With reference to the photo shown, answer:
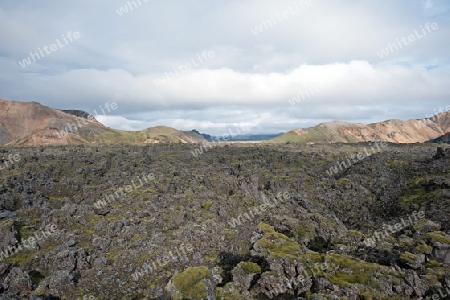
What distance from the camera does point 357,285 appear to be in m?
28.8

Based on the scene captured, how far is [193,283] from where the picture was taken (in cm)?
2922

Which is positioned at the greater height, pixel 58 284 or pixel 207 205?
pixel 58 284

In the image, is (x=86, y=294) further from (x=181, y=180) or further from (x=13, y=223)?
(x=181, y=180)

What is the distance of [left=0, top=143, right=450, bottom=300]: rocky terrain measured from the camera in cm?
3075

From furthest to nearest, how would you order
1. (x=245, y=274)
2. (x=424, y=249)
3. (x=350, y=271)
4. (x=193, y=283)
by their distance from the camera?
1. (x=424, y=249)
2. (x=245, y=274)
3. (x=350, y=271)
4. (x=193, y=283)

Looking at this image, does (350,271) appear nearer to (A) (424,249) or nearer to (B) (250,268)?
(B) (250,268)

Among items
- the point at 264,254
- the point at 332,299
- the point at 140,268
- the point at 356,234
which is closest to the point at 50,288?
the point at 140,268

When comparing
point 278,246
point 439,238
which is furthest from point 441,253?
point 278,246

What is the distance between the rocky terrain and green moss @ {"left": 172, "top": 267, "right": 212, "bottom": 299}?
11 centimetres

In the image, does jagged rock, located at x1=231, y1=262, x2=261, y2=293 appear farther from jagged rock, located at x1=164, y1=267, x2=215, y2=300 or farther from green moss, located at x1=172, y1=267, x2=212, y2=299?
green moss, located at x1=172, y1=267, x2=212, y2=299

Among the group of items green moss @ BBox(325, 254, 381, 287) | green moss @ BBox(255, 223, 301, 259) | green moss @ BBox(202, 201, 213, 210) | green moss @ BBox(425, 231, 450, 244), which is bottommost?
green moss @ BBox(425, 231, 450, 244)

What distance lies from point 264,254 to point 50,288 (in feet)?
76.1

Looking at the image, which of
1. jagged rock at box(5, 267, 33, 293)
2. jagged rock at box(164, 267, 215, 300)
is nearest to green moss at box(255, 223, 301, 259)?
jagged rock at box(164, 267, 215, 300)

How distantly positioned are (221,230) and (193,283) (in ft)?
62.3
